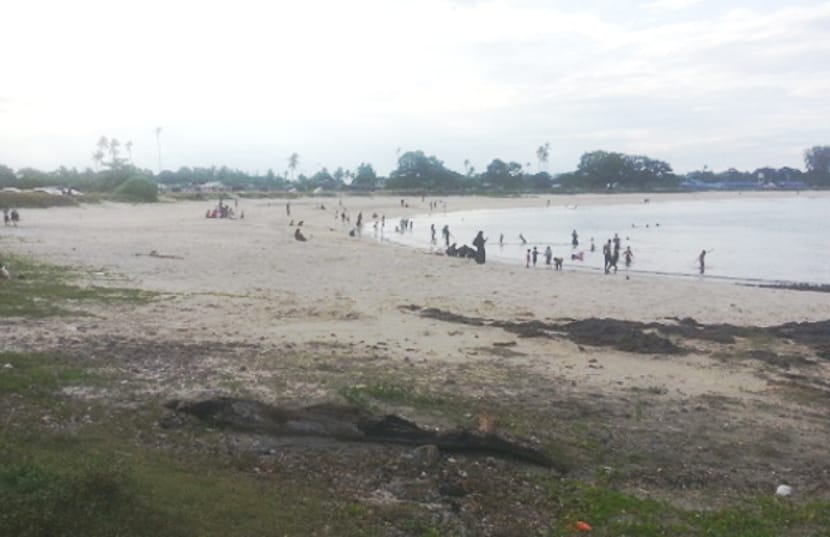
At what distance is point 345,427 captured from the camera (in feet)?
28.6

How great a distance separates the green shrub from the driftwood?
7677 centimetres

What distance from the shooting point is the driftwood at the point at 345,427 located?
849 cm

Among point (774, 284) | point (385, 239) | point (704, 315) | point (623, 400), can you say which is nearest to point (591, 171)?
point (385, 239)

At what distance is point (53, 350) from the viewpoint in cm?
1222

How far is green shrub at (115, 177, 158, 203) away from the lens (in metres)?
80.9

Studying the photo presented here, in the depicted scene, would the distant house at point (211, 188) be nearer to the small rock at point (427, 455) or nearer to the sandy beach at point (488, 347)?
the sandy beach at point (488, 347)

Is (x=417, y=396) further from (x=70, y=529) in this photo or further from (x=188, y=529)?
(x=70, y=529)

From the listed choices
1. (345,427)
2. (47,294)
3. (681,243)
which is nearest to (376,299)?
(47,294)

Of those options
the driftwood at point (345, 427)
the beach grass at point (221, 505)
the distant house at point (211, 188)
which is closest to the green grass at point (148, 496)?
the beach grass at point (221, 505)

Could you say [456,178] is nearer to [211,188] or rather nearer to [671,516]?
[211,188]

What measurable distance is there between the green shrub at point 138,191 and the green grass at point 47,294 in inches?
2385

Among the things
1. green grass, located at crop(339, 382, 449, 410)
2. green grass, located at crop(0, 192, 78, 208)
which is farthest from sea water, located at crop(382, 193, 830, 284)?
green grass, located at crop(0, 192, 78, 208)

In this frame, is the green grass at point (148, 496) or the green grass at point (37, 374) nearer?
the green grass at point (148, 496)

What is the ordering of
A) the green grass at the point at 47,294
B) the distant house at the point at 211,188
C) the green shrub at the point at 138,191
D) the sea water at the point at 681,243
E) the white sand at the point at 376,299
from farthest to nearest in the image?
the distant house at the point at 211,188
the green shrub at the point at 138,191
the sea water at the point at 681,243
the green grass at the point at 47,294
the white sand at the point at 376,299
